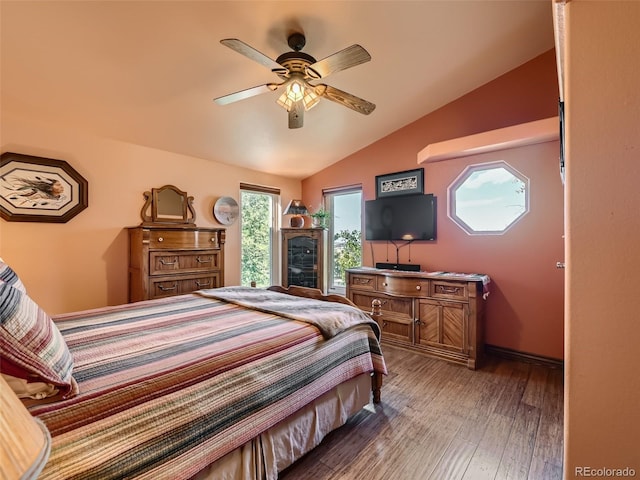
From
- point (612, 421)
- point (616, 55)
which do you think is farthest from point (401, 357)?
point (616, 55)

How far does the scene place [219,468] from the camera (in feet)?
3.79

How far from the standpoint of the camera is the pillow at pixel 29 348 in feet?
2.61

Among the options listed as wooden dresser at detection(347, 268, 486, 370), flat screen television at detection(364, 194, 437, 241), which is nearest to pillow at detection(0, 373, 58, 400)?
wooden dresser at detection(347, 268, 486, 370)

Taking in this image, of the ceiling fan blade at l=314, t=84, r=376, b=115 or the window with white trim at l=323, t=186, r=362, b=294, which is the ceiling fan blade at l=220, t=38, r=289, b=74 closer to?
the ceiling fan blade at l=314, t=84, r=376, b=115

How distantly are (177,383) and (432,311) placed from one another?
2.60 m

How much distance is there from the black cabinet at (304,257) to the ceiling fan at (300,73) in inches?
86.7

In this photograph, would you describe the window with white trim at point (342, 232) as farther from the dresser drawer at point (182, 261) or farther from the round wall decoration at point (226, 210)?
the dresser drawer at point (182, 261)

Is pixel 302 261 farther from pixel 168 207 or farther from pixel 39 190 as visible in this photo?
pixel 39 190

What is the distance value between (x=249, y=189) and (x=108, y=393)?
3.46m

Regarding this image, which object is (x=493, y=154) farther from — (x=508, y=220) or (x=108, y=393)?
(x=108, y=393)

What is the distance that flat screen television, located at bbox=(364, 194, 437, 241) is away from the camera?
345 cm

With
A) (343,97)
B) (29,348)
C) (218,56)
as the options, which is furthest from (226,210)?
(29,348)

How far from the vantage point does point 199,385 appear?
3.65 ft

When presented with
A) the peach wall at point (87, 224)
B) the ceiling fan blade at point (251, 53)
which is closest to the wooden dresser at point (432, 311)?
the ceiling fan blade at point (251, 53)
